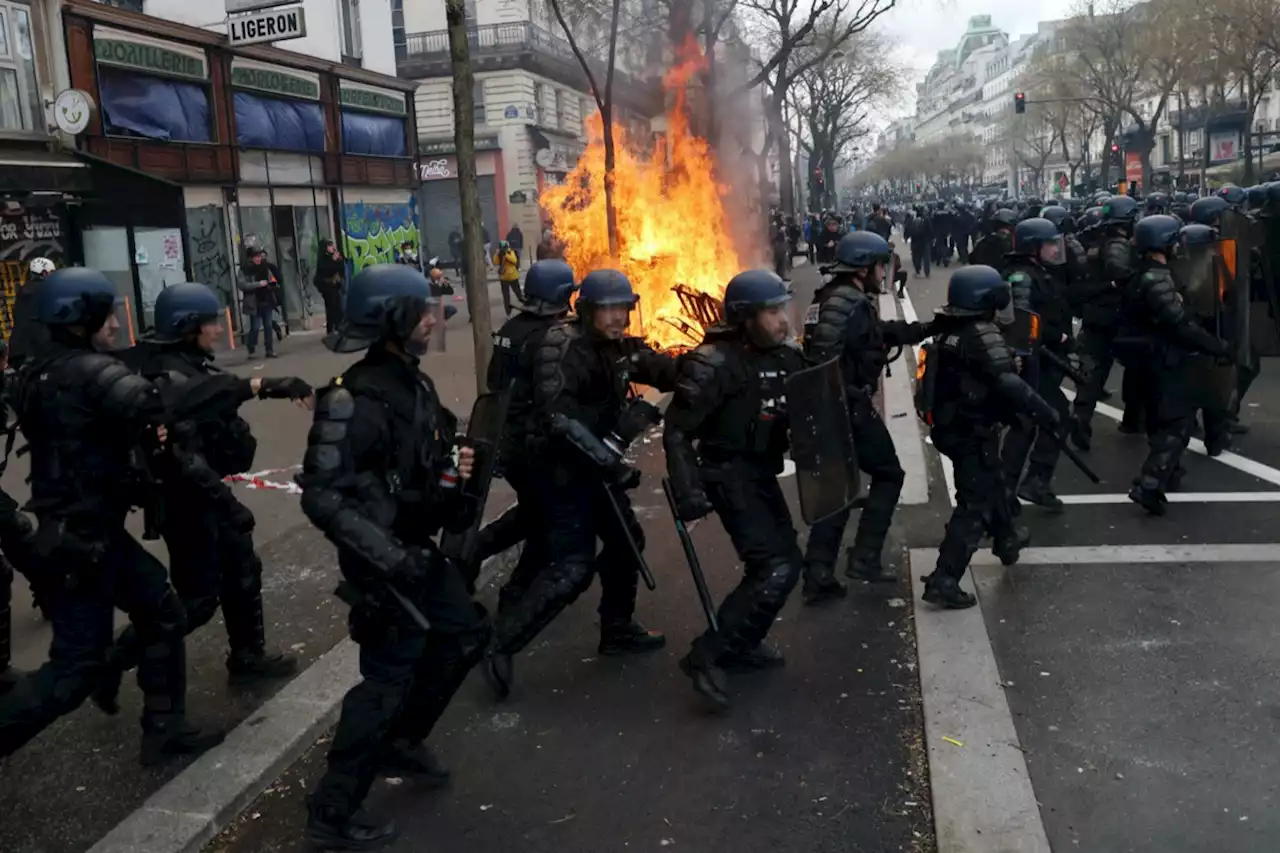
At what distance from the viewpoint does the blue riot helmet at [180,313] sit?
15.4ft

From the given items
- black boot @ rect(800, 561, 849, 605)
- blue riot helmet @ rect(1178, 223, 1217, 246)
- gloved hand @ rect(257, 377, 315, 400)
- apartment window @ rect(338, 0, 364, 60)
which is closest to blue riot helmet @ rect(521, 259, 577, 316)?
gloved hand @ rect(257, 377, 315, 400)

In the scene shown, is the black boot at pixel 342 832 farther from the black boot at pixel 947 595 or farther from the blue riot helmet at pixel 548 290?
the black boot at pixel 947 595

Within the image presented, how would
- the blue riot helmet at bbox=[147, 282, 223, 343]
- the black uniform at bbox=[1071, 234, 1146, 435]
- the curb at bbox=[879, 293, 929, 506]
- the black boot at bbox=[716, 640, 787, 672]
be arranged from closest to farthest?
the blue riot helmet at bbox=[147, 282, 223, 343], the black boot at bbox=[716, 640, 787, 672], the curb at bbox=[879, 293, 929, 506], the black uniform at bbox=[1071, 234, 1146, 435]

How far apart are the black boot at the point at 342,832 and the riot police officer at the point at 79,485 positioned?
0.97m

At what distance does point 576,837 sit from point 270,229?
19255 mm

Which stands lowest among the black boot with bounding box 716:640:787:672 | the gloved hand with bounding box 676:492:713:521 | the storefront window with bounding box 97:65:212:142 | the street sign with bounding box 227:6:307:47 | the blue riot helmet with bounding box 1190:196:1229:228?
the black boot with bounding box 716:640:787:672

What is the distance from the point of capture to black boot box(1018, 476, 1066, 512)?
23.6ft

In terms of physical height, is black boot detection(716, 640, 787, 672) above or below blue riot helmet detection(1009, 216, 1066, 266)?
below

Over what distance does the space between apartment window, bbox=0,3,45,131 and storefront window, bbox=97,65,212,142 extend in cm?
117

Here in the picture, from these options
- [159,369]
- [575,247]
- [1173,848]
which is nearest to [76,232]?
[575,247]

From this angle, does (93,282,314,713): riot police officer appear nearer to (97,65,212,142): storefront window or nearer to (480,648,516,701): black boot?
(480,648,516,701): black boot

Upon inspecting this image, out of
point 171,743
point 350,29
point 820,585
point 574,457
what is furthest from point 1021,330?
point 350,29

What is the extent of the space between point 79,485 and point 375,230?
21676 millimetres

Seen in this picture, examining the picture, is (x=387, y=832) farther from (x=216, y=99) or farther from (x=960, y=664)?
(x=216, y=99)
